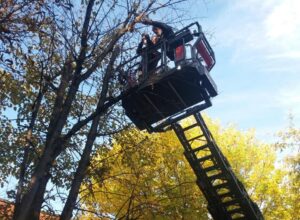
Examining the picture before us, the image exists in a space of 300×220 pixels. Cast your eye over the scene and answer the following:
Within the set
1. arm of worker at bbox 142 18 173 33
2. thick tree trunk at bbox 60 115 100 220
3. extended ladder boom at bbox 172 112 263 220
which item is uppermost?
arm of worker at bbox 142 18 173 33

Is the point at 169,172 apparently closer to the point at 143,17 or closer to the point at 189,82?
the point at 189,82

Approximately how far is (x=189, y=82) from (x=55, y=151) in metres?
3.57

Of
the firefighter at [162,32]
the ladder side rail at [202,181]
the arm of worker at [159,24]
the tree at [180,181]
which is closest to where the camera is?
the arm of worker at [159,24]

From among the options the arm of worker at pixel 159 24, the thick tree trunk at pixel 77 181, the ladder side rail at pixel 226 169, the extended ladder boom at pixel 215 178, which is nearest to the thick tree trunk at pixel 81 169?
the thick tree trunk at pixel 77 181

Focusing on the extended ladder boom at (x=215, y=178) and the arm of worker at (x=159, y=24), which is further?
the extended ladder boom at (x=215, y=178)

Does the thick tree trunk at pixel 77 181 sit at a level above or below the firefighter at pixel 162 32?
below

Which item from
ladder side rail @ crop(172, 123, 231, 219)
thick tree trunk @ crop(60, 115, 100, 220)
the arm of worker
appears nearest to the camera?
thick tree trunk @ crop(60, 115, 100, 220)

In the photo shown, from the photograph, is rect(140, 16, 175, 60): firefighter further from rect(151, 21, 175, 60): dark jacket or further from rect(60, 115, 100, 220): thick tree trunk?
rect(60, 115, 100, 220): thick tree trunk

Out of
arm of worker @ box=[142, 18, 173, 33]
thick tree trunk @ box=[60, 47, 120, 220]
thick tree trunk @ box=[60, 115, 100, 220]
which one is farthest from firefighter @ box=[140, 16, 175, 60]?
thick tree trunk @ box=[60, 115, 100, 220]

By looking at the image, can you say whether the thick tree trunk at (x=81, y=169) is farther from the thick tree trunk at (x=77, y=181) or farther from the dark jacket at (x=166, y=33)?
the dark jacket at (x=166, y=33)

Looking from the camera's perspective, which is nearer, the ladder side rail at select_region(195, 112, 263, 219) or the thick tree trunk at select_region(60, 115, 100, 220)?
the thick tree trunk at select_region(60, 115, 100, 220)

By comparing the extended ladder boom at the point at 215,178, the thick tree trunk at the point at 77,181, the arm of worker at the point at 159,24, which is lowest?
the thick tree trunk at the point at 77,181

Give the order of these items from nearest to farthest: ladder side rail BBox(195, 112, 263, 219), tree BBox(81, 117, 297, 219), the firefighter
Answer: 1. the firefighter
2. ladder side rail BBox(195, 112, 263, 219)
3. tree BBox(81, 117, 297, 219)

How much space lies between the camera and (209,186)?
10727mm
